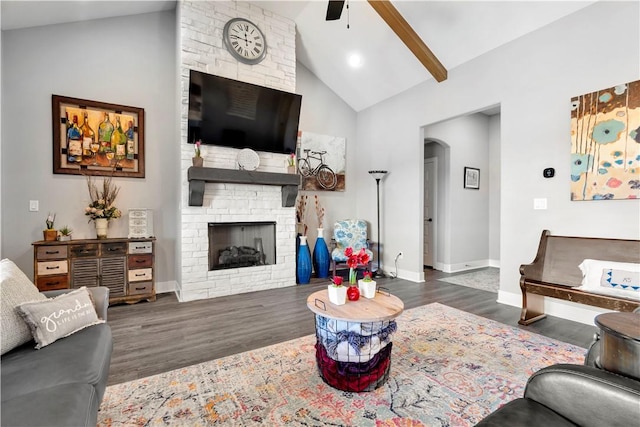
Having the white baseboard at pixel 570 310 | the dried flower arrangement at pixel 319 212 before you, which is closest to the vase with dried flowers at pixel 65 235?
the dried flower arrangement at pixel 319 212

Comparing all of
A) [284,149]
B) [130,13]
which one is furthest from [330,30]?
[130,13]

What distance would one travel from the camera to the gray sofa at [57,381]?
3.14ft

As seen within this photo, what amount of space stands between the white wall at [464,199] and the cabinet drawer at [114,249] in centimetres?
494

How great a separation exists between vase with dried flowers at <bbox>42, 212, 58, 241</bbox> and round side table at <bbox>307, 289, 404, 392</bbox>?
128 inches

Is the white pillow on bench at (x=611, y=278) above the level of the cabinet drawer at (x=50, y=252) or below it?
below

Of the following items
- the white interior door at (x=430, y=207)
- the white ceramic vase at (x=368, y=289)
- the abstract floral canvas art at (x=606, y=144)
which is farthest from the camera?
the white interior door at (x=430, y=207)

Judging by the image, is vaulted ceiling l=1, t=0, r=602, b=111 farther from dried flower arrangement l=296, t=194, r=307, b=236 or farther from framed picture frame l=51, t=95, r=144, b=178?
dried flower arrangement l=296, t=194, r=307, b=236

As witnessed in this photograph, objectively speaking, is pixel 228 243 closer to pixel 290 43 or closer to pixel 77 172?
pixel 77 172

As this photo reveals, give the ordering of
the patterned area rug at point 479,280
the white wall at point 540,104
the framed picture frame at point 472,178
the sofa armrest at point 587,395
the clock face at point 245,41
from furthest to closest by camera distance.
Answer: the framed picture frame at point 472,178 < the patterned area rug at point 479,280 < the clock face at point 245,41 < the white wall at point 540,104 < the sofa armrest at point 587,395

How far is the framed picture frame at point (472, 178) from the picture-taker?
5.76 meters

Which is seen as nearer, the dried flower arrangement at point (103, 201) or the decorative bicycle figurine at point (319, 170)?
the dried flower arrangement at point (103, 201)

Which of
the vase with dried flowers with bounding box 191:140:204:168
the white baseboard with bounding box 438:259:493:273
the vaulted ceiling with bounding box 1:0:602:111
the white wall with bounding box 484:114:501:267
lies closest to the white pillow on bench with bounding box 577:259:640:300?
the vaulted ceiling with bounding box 1:0:602:111

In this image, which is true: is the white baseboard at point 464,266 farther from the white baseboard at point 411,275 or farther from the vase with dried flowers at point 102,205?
the vase with dried flowers at point 102,205

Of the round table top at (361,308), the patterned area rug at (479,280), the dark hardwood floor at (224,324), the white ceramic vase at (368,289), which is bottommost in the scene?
Result: the dark hardwood floor at (224,324)
